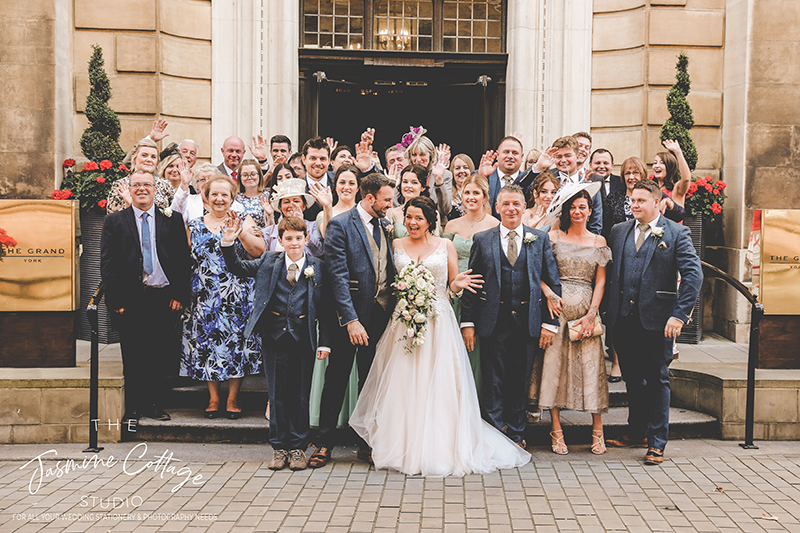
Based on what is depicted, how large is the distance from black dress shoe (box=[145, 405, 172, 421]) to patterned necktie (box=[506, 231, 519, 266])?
11.2 feet

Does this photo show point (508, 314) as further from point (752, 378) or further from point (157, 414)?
point (157, 414)

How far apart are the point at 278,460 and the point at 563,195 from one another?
3258mm

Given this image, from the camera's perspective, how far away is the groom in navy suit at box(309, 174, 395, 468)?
5.85m

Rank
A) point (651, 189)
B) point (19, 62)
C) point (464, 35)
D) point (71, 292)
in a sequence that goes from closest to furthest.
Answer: point (651, 189), point (71, 292), point (19, 62), point (464, 35)

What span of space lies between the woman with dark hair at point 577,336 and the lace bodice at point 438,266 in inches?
40.9

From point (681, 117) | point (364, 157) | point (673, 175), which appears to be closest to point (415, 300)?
point (364, 157)

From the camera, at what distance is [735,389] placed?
6758 millimetres

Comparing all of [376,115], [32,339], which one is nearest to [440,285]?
[32,339]

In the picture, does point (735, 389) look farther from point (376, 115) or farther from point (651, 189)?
point (376, 115)

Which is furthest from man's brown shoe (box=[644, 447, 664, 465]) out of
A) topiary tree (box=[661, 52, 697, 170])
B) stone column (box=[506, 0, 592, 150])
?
stone column (box=[506, 0, 592, 150])

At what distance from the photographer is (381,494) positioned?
17.2 feet

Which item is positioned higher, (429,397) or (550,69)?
(550,69)

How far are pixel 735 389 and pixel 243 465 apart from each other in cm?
454

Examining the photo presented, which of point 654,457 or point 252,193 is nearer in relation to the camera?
point 654,457
